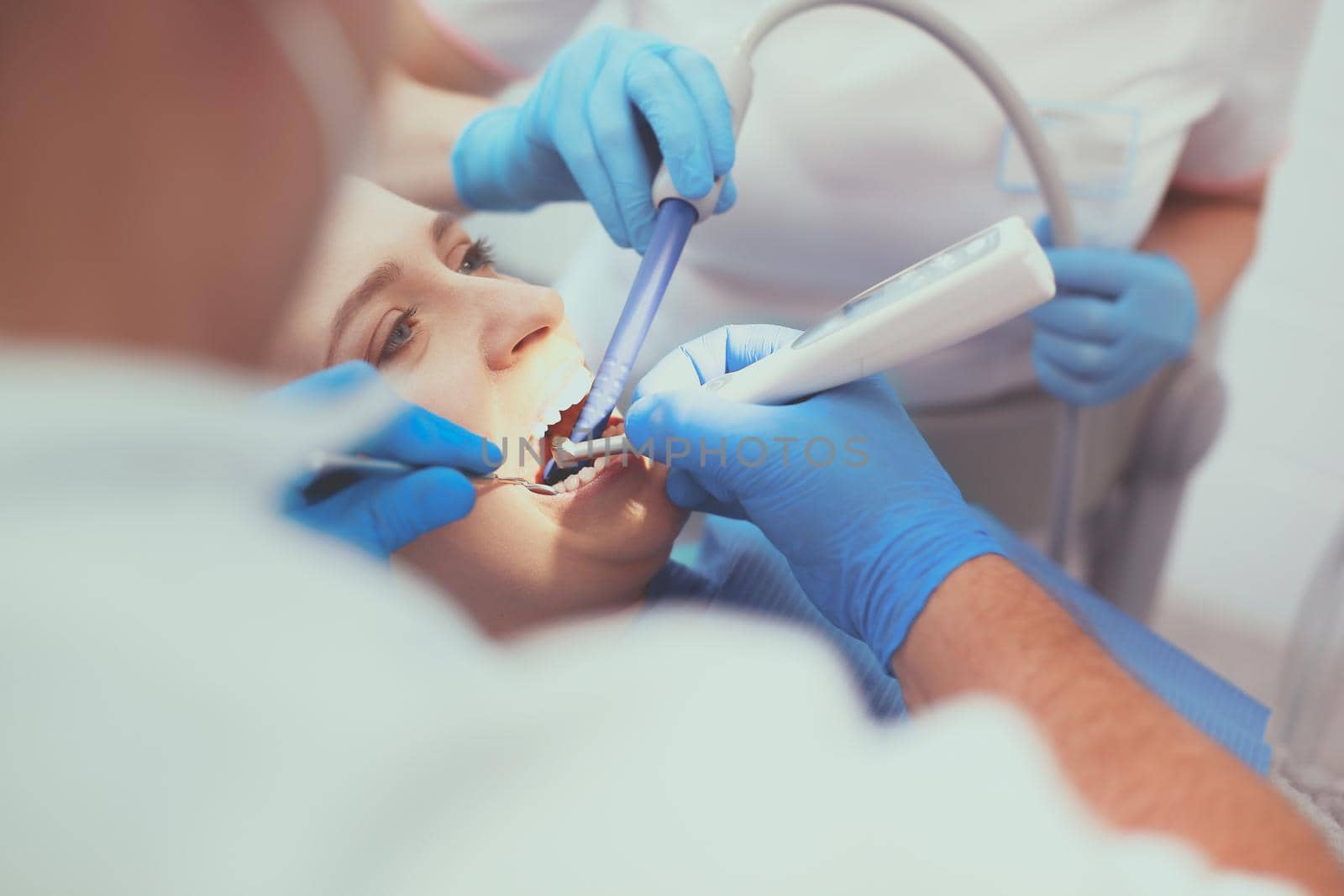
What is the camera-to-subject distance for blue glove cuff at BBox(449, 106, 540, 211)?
32.6 inches

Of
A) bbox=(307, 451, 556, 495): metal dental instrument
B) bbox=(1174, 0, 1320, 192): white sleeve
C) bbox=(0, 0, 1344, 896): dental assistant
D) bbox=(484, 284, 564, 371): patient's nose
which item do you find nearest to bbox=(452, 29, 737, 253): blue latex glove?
bbox=(484, 284, 564, 371): patient's nose

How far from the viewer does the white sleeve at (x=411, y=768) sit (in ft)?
1.18

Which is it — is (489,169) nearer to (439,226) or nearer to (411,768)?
(439,226)

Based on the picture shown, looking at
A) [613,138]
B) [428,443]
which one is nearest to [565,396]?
[428,443]

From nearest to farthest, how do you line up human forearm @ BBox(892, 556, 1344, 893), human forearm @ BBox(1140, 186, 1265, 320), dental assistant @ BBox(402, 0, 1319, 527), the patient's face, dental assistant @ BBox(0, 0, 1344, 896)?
1. dental assistant @ BBox(0, 0, 1344, 896)
2. human forearm @ BBox(892, 556, 1344, 893)
3. the patient's face
4. dental assistant @ BBox(402, 0, 1319, 527)
5. human forearm @ BBox(1140, 186, 1265, 320)

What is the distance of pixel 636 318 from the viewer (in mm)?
716

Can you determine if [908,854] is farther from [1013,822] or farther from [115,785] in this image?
[115,785]

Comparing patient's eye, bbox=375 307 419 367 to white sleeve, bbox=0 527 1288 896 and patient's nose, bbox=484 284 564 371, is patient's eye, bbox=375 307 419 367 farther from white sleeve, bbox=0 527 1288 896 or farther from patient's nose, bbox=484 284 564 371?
white sleeve, bbox=0 527 1288 896

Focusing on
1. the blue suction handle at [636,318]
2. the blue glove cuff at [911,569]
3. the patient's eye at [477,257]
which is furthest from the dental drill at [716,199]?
the blue glove cuff at [911,569]

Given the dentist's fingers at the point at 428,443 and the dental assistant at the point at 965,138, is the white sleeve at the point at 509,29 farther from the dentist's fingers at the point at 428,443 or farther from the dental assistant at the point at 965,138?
the dentist's fingers at the point at 428,443

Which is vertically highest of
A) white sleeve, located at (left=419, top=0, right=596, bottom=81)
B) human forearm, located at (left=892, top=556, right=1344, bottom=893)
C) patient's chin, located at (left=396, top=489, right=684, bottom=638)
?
white sleeve, located at (left=419, top=0, right=596, bottom=81)

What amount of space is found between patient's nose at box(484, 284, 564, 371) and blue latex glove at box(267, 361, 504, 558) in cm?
7

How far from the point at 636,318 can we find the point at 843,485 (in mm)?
194

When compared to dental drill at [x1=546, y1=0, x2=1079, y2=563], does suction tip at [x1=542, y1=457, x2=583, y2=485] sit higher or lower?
lower
